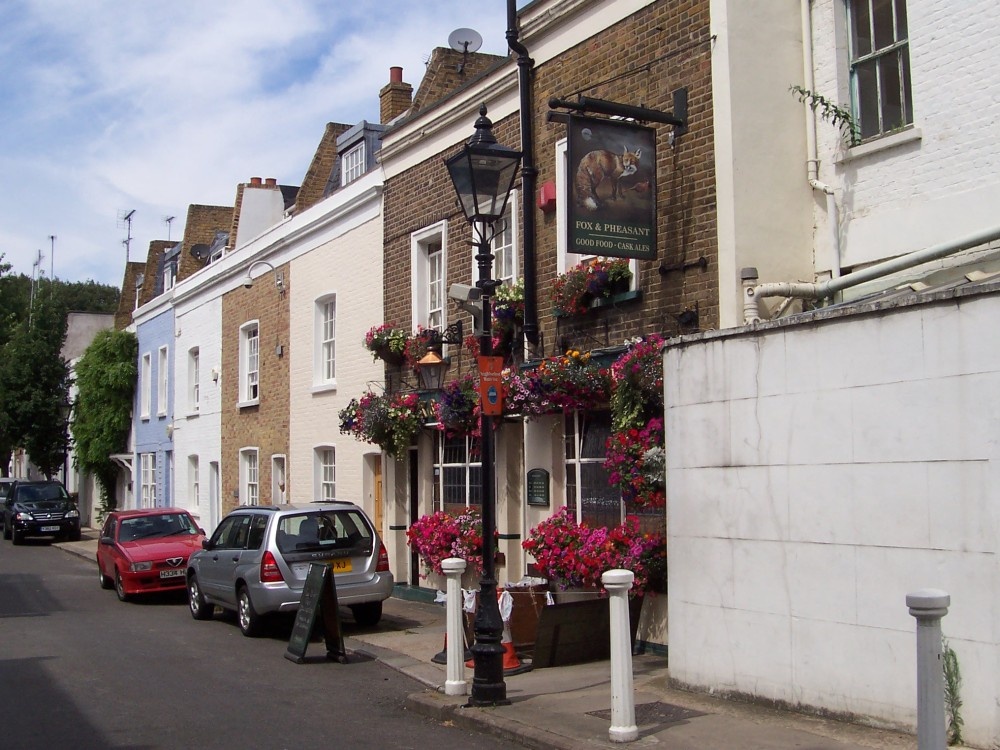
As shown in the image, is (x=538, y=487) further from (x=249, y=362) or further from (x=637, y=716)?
(x=249, y=362)

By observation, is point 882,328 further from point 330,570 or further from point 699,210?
point 330,570

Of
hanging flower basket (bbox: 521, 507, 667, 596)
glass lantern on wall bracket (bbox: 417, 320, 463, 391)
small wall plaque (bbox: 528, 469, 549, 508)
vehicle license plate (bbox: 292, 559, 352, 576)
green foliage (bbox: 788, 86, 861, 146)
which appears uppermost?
green foliage (bbox: 788, 86, 861, 146)

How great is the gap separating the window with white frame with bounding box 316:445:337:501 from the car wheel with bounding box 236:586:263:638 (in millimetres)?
5494

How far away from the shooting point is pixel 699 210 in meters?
10.2

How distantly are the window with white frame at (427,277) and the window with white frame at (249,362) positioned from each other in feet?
26.1

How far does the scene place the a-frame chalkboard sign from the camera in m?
11.2

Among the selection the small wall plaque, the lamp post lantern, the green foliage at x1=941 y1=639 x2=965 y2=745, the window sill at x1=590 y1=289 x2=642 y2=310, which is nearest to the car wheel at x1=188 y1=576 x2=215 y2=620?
the small wall plaque

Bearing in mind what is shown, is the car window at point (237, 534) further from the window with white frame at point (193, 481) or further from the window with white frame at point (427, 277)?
the window with white frame at point (193, 481)

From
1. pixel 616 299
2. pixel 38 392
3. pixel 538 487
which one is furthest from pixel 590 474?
pixel 38 392

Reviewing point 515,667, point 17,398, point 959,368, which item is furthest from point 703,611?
point 17,398

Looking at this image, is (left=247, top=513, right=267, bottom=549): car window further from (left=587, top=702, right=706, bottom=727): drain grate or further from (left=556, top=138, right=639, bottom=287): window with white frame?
(left=587, top=702, right=706, bottom=727): drain grate

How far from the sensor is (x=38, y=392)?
40.2 metres

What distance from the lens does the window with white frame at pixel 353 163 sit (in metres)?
20.9

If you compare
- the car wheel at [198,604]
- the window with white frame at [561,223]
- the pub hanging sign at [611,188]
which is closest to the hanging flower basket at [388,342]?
the window with white frame at [561,223]
